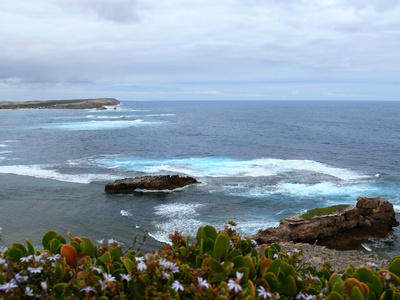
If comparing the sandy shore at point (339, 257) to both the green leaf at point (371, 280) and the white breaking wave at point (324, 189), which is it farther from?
the white breaking wave at point (324, 189)

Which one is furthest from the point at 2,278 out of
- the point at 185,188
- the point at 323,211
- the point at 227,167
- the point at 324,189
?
the point at 227,167

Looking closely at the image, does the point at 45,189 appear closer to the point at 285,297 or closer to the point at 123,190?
the point at 123,190

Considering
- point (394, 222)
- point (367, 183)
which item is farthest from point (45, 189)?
point (367, 183)

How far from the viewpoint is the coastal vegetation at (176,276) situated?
383 cm

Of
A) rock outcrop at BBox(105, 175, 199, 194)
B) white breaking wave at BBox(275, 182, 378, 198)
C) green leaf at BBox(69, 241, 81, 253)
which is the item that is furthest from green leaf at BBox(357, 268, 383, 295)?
rock outcrop at BBox(105, 175, 199, 194)

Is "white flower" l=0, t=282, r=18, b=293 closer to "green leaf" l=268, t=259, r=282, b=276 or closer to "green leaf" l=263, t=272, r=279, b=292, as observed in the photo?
"green leaf" l=263, t=272, r=279, b=292

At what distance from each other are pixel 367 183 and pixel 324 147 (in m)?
24.1

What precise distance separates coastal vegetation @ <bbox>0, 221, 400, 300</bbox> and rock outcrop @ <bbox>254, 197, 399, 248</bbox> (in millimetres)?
15969

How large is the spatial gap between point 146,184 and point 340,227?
17798 mm

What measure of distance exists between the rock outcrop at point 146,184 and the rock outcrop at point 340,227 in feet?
46.3

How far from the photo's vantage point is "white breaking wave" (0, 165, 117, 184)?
36.9m

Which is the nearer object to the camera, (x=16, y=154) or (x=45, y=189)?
(x=45, y=189)

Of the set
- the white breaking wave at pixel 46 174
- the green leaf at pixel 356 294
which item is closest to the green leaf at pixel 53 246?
Result: the green leaf at pixel 356 294

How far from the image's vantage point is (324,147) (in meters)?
59.3
